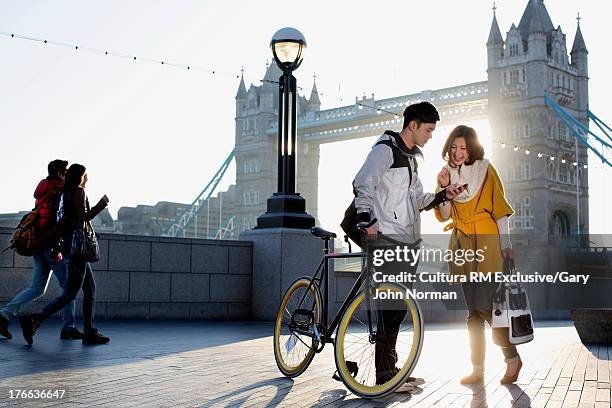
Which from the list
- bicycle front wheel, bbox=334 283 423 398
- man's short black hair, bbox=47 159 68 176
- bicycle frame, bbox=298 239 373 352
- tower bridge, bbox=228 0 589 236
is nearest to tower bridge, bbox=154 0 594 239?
tower bridge, bbox=228 0 589 236

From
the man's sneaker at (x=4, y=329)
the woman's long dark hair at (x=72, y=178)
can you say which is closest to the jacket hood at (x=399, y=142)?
the woman's long dark hair at (x=72, y=178)

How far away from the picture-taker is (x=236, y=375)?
4.32 meters

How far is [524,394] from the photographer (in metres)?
3.76

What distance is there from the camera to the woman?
4109 millimetres

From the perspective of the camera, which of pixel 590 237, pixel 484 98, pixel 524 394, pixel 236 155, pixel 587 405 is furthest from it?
pixel 236 155

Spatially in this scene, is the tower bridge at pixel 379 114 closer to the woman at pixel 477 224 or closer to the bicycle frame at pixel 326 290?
the woman at pixel 477 224

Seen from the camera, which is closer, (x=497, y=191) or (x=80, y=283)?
(x=497, y=191)

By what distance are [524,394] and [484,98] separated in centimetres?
6013

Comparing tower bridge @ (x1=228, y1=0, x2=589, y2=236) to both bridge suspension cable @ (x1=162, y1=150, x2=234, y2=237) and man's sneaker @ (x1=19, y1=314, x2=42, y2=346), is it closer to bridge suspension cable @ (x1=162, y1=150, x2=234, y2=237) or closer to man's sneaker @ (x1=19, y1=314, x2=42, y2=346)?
bridge suspension cable @ (x1=162, y1=150, x2=234, y2=237)

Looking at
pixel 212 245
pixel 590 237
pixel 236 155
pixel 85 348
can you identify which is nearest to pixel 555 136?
pixel 590 237

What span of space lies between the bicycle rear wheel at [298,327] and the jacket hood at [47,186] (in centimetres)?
241

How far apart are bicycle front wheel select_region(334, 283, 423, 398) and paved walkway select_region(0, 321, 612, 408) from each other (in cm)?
11

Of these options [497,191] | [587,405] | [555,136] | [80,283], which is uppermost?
[555,136]

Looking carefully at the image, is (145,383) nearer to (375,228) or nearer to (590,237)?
(375,228)
